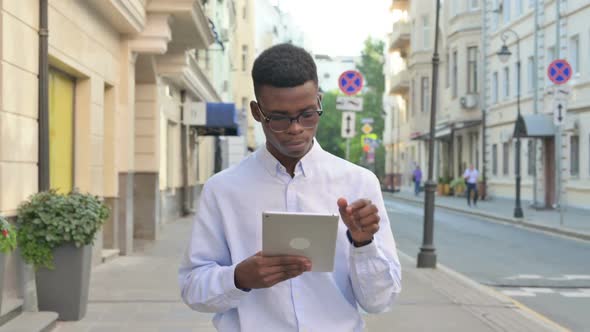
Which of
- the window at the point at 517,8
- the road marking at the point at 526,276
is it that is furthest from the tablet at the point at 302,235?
the window at the point at 517,8

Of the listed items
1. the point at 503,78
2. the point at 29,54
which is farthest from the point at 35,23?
the point at 503,78

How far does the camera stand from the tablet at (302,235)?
7.59ft

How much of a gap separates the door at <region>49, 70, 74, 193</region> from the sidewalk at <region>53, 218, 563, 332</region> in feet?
4.52

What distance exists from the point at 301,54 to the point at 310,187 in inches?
16.4

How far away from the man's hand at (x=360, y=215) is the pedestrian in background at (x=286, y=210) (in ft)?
0.27

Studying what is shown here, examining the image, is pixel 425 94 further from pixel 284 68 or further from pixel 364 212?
pixel 364 212

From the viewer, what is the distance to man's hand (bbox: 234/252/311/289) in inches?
93.0

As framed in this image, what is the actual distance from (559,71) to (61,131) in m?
14.8

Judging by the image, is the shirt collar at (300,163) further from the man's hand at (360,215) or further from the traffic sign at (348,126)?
the traffic sign at (348,126)

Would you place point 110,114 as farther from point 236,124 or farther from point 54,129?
point 236,124

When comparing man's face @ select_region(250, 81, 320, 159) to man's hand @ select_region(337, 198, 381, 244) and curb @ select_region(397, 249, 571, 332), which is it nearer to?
man's hand @ select_region(337, 198, 381, 244)

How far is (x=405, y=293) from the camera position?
31.2 feet

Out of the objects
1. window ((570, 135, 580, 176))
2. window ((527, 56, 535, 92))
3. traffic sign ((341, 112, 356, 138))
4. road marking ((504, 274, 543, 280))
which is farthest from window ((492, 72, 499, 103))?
road marking ((504, 274, 543, 280))

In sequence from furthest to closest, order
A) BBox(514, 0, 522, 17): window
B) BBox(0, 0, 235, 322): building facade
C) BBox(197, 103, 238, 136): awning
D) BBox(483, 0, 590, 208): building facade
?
1. BBox(514, 0, 522, 17): window
2. BBox(483, 0, 590, 208): building facade
3. BBox(197, 103, 238, 136): awning
4. BBox(0, 0, 235, 322): building facade
